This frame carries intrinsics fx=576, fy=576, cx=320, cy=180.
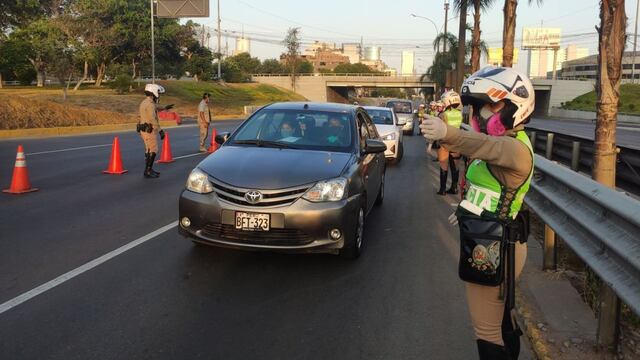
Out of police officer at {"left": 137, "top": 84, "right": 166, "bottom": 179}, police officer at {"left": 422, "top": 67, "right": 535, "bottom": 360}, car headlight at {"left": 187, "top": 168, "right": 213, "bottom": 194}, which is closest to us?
police officer at {"left": 422, "top": 67, "right": 535, "bottom": 360}

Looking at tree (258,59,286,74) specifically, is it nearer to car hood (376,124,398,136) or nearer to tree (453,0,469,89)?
tree (453,0,469,89)

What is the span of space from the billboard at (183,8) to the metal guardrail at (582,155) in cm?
2330

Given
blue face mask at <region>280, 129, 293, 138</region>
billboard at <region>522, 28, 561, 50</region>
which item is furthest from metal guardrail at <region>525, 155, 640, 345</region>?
billboard at <region>522, 28, 561, 50</region>

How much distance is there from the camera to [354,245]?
19.0 ft

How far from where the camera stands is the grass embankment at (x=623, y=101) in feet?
198

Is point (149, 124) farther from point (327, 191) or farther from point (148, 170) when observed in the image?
point (327, 191)

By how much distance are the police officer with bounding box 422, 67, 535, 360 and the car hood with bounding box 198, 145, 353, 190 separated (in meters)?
2.54

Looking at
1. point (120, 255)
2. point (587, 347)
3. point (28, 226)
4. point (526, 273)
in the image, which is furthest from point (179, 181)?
point (587, 347)

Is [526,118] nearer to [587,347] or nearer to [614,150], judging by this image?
[587,347]

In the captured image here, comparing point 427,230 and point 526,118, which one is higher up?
point 526,118

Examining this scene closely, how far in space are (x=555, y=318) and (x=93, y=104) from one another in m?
38.1

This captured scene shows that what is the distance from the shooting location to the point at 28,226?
23.4 feet

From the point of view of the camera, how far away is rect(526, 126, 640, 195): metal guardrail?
7266mm

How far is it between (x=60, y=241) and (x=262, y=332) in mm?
3433
